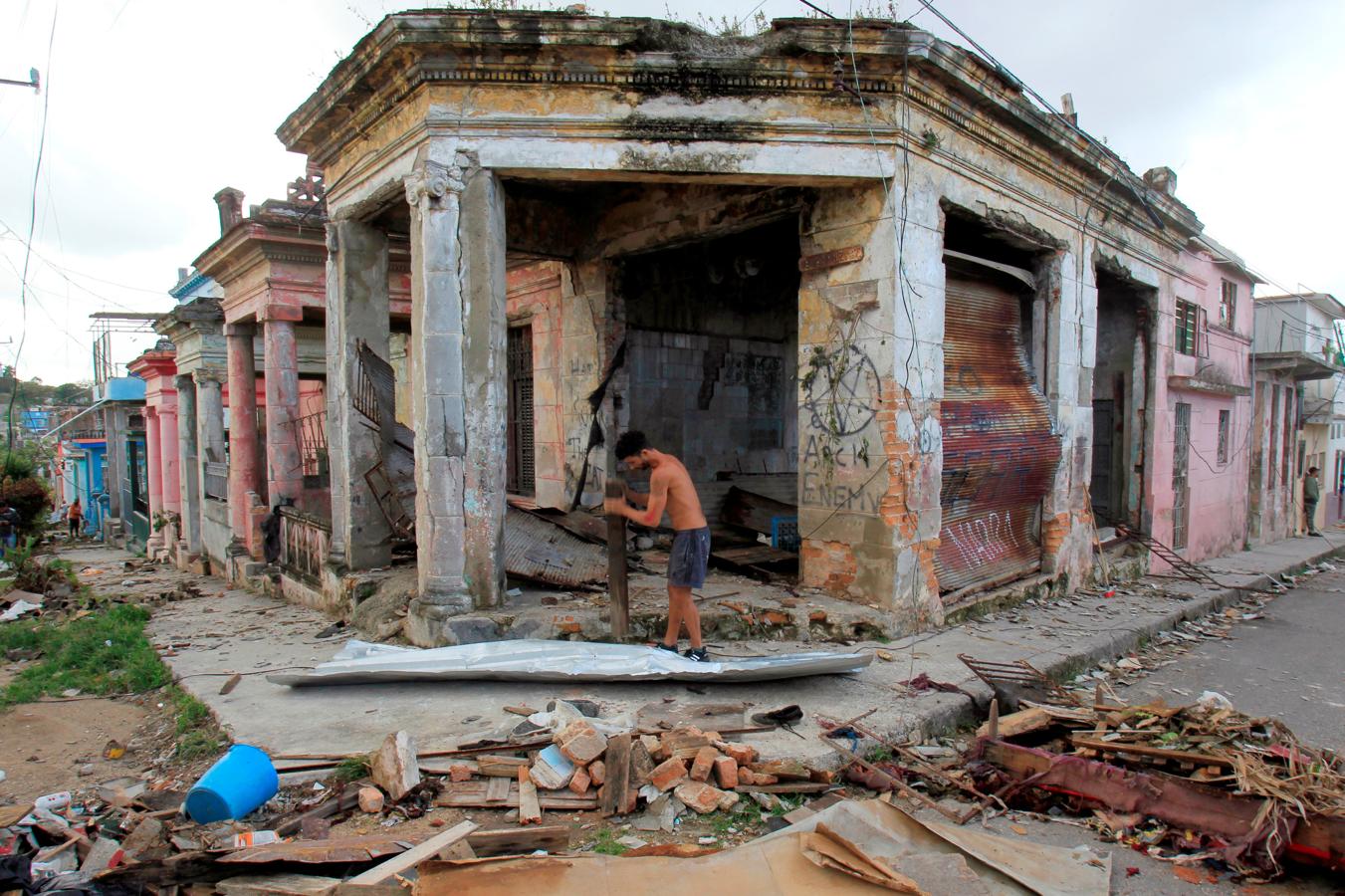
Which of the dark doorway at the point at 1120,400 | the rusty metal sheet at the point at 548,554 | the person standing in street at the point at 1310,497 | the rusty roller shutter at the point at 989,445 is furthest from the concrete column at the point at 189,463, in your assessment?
the person standing in street at the point at 1310,497

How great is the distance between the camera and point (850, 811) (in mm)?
3498

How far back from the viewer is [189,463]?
49.0 ft

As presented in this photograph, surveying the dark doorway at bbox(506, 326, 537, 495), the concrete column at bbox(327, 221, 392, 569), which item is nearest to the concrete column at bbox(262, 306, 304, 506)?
the dark doorway at bbox(506, 326, 537, 495)

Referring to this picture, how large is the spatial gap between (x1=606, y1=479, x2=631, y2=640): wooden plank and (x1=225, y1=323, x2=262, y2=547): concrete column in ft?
27.0

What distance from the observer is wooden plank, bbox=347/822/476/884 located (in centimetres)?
301

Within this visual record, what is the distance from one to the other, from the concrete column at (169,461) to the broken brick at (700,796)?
16.2m

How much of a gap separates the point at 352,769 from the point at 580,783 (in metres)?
1.21

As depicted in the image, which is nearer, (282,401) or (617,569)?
(617,569)

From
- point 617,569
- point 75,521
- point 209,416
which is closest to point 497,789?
point 617,569

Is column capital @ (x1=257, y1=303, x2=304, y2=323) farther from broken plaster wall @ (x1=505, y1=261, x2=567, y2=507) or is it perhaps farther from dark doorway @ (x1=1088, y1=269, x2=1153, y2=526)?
dark doorway @ (x1=1088, y1=269, x2=1153, y2=526)

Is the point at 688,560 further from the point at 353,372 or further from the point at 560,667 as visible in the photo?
the point at 353,372

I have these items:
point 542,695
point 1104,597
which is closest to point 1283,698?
A: point 1104,597

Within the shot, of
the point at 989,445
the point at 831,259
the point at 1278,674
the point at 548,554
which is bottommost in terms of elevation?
the point at 1278,674

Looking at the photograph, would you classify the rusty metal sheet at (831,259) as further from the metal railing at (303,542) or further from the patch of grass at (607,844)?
the metal railing at (303,542)
